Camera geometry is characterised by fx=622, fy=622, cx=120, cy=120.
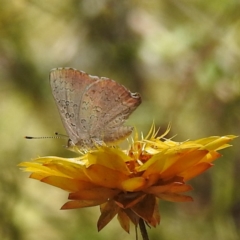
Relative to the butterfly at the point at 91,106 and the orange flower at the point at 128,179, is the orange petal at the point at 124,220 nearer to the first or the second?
the orange flower at the point at 128,179

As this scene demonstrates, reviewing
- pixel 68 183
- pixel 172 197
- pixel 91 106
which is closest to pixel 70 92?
pixel 91 106

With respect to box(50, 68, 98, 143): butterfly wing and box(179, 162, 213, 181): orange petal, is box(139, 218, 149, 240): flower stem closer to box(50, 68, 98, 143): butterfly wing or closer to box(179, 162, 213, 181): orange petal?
box(179, 162, 213, 181): orange petal

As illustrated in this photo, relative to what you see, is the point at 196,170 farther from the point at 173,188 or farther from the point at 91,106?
the point at 91,106

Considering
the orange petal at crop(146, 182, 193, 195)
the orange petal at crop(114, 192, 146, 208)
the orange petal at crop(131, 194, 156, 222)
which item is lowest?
the orange petal at crop(131, 194, 156, 222)

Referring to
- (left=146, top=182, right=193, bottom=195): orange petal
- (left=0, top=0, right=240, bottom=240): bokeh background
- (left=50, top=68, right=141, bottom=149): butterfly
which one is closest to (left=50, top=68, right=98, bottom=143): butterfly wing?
(left=50, top=68, right=141, bottom=149): butterfly

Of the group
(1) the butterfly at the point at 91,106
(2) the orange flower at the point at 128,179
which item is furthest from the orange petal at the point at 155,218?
(1) the butterfly at the point at 91,106

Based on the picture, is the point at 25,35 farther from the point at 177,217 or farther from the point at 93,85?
the point at 93,85

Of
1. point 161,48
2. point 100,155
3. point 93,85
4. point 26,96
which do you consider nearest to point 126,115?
point 93,85
